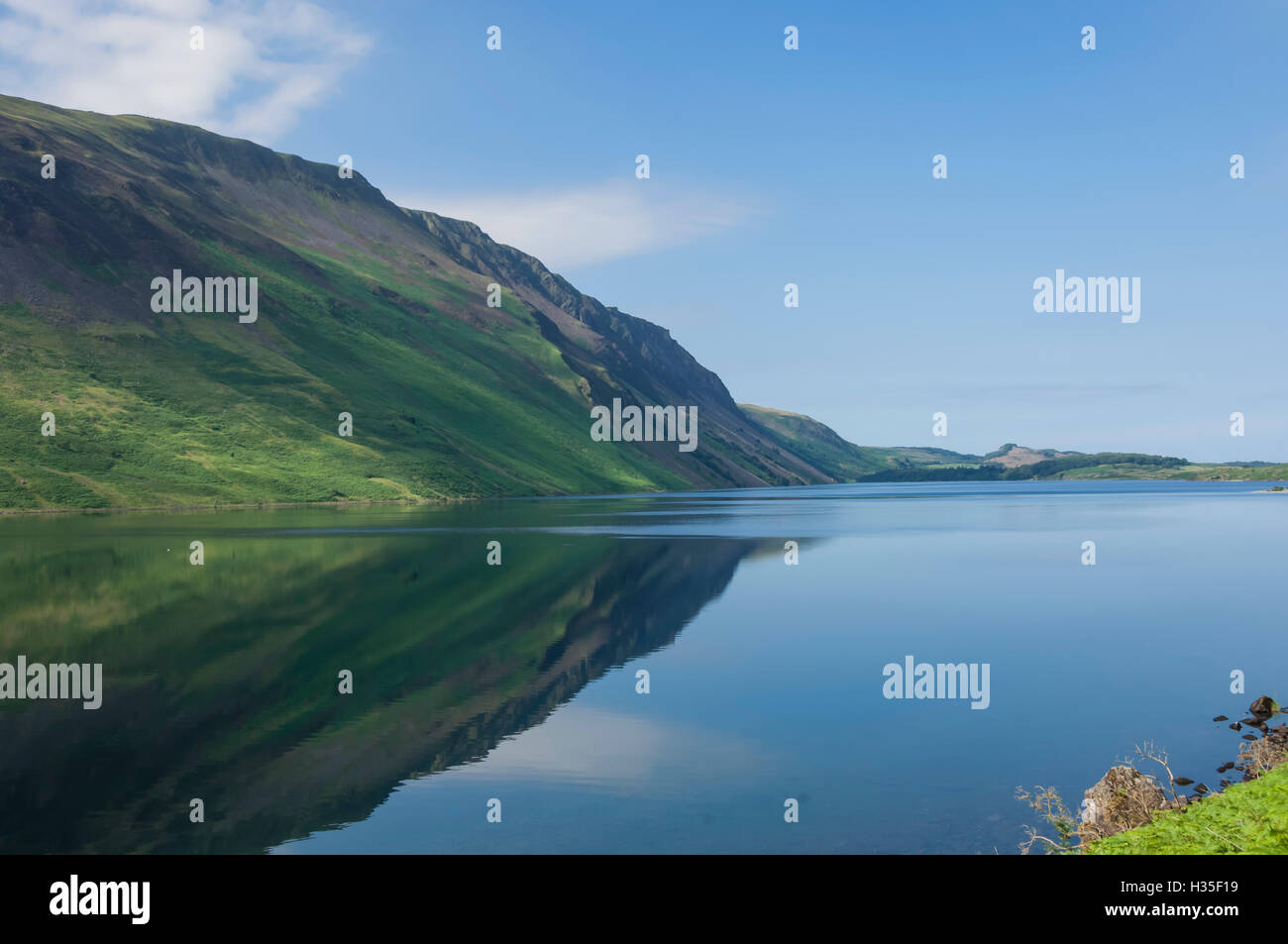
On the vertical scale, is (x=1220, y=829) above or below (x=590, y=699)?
above

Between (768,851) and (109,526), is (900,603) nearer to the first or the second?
(768,851)

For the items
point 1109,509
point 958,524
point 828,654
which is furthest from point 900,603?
point 1109,509

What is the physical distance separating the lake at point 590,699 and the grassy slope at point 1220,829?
352 cm

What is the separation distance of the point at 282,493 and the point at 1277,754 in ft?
627

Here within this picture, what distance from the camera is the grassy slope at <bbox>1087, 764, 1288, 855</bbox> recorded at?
15516mm

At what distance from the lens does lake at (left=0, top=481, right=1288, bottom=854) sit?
21.5 metres

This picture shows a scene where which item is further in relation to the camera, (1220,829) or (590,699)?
(590,699)

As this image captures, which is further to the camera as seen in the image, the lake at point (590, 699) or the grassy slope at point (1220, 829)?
the lake at point (590, 699)

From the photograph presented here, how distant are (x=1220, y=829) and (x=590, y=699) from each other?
21.6m

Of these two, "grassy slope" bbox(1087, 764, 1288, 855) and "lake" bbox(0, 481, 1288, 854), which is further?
"lake" bbox(0, 481, 1288, 854)

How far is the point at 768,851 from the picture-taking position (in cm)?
1939

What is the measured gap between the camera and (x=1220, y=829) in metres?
16.5

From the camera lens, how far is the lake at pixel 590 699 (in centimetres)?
2150

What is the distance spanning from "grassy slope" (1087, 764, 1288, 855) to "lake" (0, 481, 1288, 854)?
3520mm
